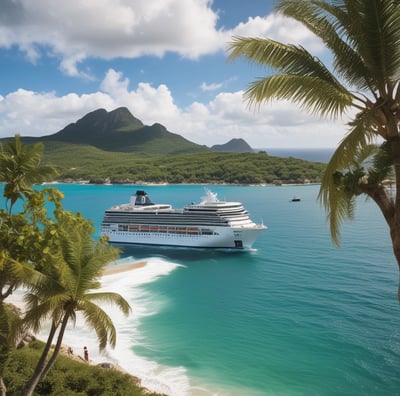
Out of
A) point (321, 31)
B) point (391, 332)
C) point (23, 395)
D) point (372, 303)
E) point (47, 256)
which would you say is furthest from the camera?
point (372, 303)

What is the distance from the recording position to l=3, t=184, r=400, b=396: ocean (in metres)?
16.8

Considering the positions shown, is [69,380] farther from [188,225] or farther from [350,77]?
[188,225]

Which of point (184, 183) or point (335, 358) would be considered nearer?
point (335, 358)

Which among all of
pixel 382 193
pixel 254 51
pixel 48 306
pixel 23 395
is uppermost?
pixel 254 51

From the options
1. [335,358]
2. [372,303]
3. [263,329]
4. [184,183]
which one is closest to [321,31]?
[335,358]

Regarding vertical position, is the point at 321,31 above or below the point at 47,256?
above

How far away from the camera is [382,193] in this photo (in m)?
4.09

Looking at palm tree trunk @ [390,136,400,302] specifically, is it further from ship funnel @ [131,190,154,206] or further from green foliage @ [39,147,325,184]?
green foliage @ [39,147,325,184]

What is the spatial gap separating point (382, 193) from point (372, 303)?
77.9 feet

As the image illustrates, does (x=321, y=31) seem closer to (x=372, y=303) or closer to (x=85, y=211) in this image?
(x=372, y=303)

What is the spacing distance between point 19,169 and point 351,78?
6.17 meters

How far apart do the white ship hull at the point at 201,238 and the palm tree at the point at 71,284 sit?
34.9m

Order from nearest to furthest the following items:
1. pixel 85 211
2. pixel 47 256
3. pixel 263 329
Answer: pixel 47 256 < pixel 263 329 < pixel 85 211

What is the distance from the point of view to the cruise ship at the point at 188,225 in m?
43.6
